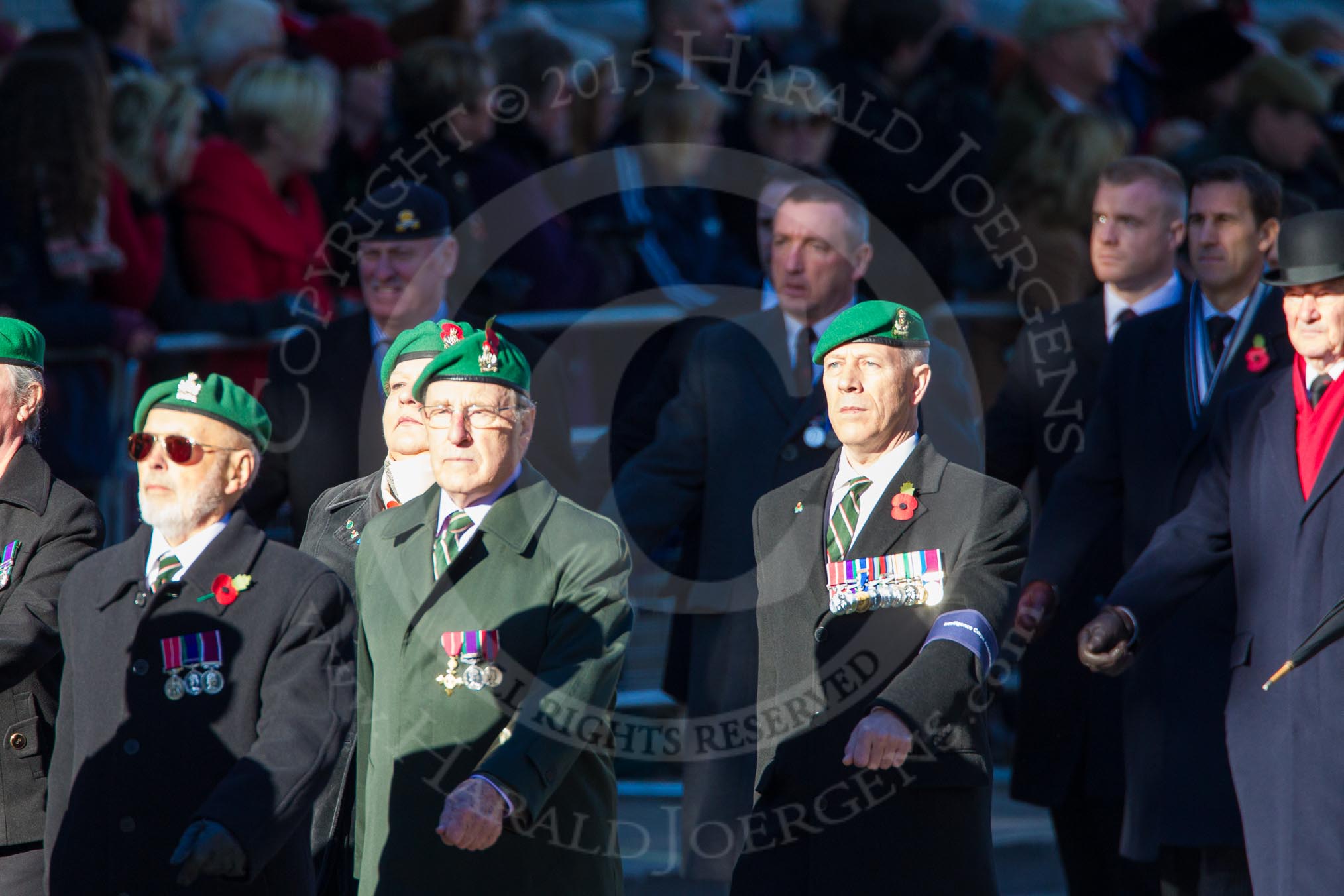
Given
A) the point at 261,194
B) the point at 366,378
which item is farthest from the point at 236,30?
the point at 366,378

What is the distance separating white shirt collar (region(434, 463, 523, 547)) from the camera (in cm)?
A: 489

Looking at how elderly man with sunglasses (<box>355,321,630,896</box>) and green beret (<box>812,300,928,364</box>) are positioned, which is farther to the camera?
green beret (<box>812,300,928,364</box>)

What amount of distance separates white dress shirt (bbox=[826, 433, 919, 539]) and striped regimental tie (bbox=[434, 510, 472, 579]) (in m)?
0.87

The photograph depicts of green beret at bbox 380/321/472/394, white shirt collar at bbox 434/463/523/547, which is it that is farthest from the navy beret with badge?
white shirt collar at bbox 434/463/523/547

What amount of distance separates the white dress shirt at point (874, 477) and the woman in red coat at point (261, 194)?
3651 millimetres

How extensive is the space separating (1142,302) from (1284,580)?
205 centimetres

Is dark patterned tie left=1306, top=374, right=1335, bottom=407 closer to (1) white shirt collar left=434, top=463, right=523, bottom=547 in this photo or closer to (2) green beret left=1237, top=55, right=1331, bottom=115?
(1) white shirt collar left=434, top=463, right=523, bottom=547

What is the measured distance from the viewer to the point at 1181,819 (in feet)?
19.9

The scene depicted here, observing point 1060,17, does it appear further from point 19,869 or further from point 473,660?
point 19,869

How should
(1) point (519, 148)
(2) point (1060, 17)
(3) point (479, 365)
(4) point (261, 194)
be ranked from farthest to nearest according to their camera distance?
(2) point (1060, 17) → (1) point (519, 148) → (4) point (261, 194) → (3) point (479, 365)

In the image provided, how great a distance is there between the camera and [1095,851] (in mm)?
6820

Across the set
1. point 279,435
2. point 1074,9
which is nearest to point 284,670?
point 279,435

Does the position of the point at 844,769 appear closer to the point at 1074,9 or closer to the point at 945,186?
the point at 945,186

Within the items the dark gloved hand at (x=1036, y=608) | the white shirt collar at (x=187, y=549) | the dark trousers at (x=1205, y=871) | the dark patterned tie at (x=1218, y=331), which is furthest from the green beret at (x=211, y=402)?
the dark patterned tie at (x=1218, y=331)
